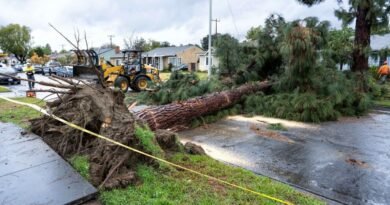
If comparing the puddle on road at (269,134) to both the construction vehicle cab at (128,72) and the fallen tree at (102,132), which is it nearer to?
the fallen tree at (102,132)

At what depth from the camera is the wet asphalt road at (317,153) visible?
3439 mm

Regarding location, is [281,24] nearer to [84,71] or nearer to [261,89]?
[261,89]

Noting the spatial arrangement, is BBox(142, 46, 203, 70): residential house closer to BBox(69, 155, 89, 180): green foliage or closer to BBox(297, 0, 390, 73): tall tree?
BBox(297, 0, 390, 73): tall tree

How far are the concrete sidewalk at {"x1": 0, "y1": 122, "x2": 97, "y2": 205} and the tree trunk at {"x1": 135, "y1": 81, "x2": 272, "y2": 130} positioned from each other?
1770 millimetres

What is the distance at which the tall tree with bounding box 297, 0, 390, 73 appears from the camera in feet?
29.8

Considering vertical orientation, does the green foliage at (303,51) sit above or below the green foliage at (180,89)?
above

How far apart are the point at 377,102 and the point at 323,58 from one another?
11.6 feet

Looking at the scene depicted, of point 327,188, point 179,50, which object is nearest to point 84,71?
point 327,188

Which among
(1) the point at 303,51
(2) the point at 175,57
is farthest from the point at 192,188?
(2) the point at 175,57

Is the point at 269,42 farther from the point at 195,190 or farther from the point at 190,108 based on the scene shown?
the point at 195,190

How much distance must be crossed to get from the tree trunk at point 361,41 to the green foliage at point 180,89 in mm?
5148

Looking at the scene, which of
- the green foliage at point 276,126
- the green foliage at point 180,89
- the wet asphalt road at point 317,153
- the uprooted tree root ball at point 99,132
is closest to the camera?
the uprooted tree root ball at point 99,132

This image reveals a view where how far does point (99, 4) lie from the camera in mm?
9633

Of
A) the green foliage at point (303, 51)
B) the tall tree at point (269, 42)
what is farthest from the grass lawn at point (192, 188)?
the tall tree at point (269, 42)
